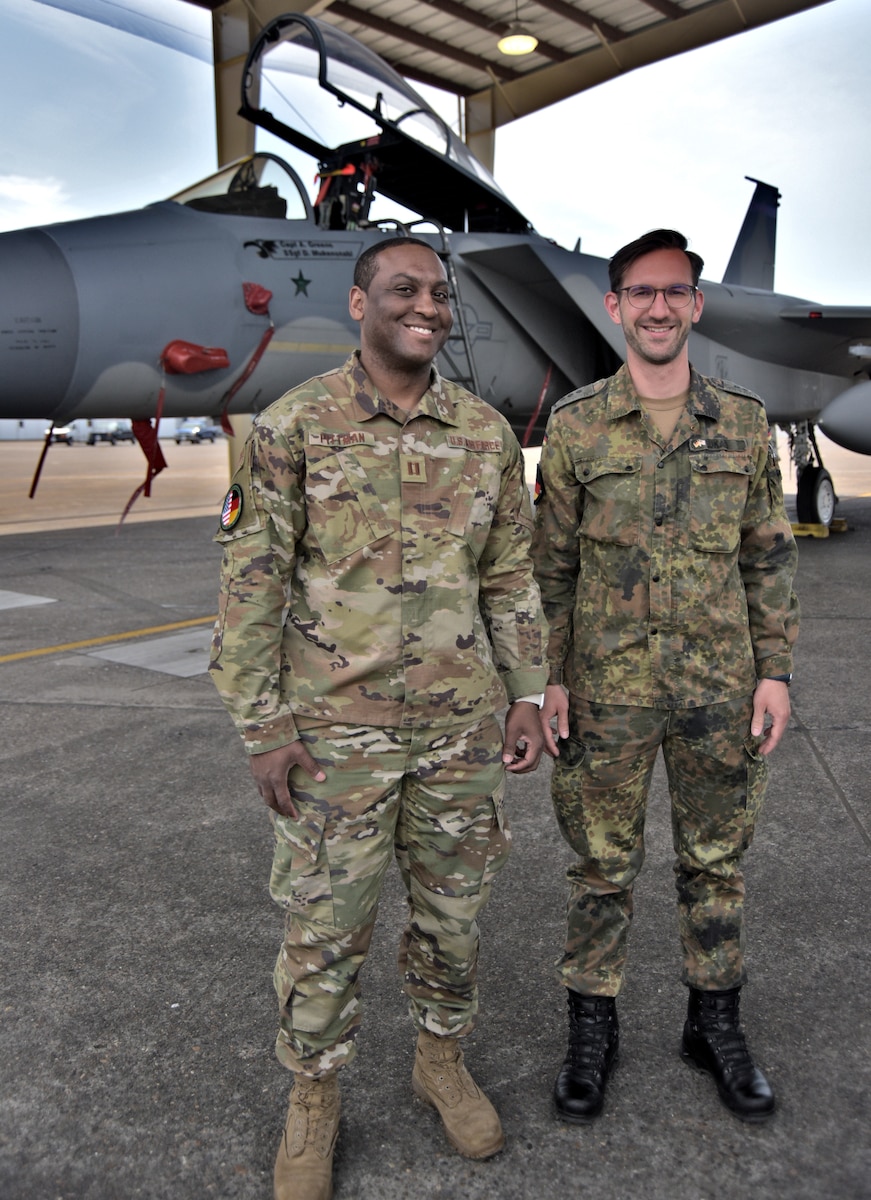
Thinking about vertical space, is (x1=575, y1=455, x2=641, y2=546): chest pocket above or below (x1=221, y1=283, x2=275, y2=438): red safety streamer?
below

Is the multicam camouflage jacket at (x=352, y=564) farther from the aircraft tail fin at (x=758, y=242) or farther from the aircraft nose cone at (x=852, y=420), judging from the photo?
the aircraft tail fin at (x=758, y=242)

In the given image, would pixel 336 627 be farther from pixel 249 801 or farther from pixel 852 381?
pixel 852 381

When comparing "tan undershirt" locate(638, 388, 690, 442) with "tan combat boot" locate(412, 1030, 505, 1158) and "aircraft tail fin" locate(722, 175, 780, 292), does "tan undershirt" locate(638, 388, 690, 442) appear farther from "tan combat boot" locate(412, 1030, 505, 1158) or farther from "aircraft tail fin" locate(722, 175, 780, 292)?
"aircraft tail fin" locate(722, 175, 780, 292)

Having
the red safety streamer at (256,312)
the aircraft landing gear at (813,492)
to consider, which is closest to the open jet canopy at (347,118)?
the red safety streamer at (256,312)

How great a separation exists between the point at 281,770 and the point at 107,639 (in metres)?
4.68

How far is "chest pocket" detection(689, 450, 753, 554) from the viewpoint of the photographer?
205cm

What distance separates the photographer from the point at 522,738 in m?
1.95

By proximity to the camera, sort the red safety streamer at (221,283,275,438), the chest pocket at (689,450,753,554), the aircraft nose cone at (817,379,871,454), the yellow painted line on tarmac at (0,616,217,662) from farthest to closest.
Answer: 1. the aircraft nose cone at (817,379,871,454)
2. the red safety streamer at (221,283,275,438)
3. the yellow painted line on tarmac at (0,616,217,662)
4. the chest pocket at (689,450,753,554)

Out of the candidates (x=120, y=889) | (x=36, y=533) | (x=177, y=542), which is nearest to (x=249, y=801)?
(x=120, y=889)

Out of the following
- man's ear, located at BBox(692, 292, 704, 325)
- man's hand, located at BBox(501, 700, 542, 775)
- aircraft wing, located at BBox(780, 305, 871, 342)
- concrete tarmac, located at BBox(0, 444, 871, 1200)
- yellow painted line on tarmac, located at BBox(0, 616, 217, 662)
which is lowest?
yellow painted line on tarmac, located at BBox(0, 616, 217, 662)

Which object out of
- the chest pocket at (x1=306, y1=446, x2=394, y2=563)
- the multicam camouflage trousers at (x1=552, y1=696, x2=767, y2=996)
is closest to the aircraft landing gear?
the multicam camouflage trousers at (x1=552, y1=696, x2=767, y2=996)

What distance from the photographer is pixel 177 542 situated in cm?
1077

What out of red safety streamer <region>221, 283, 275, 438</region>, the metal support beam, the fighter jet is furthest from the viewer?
the metal support beam

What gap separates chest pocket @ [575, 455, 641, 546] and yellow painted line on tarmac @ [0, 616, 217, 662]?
173 inches
